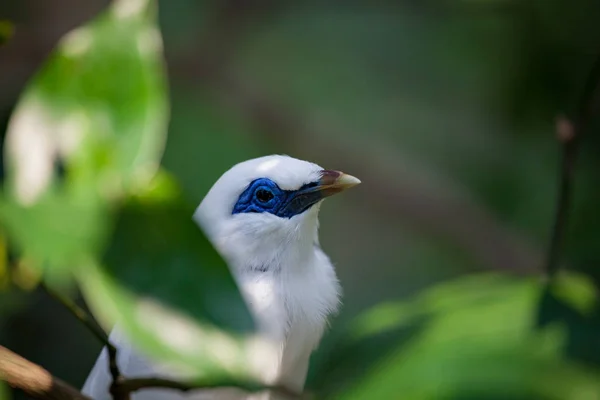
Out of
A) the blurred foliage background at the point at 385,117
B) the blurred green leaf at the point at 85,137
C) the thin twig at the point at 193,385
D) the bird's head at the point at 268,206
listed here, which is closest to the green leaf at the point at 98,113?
the blurred green leaf at the point at 85,137

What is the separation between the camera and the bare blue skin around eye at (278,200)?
2.03 metres

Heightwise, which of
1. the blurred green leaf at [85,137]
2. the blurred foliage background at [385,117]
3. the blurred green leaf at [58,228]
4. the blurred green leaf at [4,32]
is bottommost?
the blurred foliage background at [385,117]

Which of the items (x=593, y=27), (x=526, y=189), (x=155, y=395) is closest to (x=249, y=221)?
(x=155, y=395)

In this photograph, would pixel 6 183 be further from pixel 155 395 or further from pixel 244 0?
pixel 244 0

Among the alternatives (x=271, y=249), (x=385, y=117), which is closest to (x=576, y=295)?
(x=271, y=249)

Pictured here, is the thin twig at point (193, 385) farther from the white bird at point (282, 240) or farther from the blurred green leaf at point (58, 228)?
Result: the white bird at point (282, 240)

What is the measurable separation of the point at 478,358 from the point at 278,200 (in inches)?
58.6

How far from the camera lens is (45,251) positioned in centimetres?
62

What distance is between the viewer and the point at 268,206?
81.0 inches

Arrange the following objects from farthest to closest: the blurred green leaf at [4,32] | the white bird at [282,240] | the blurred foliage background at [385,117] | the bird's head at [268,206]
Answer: the blurred foliage background at [385,117] < the bird's head at [268,206] < the white bird at [282,240] < the blurred green leaf at [4,32]

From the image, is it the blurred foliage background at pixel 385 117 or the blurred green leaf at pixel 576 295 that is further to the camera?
the blurred foliage background at pixel 385 117

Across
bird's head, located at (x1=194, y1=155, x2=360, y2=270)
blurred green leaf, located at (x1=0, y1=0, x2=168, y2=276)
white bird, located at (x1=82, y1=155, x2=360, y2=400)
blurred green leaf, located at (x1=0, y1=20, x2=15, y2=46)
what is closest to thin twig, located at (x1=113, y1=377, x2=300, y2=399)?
blurred green leaf, located at (x1=0, y1=0, x2=168, y2=276)

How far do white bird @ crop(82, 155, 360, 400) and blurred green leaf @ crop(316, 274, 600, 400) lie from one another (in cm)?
118

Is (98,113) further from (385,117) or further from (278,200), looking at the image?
(385,117)
